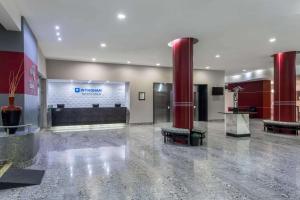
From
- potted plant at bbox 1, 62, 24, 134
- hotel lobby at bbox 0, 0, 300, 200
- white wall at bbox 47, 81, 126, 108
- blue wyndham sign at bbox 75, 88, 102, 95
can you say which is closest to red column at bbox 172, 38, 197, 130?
hotel lobby at bbox 0, 0, 300, 200

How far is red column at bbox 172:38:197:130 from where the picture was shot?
7.50 m

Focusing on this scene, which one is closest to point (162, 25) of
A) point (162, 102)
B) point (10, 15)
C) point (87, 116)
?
point (10, 15)

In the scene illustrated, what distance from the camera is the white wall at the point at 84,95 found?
13.5 m

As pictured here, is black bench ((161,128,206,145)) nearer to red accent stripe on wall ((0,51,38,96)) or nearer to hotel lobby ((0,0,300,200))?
hotel lobby ((0,0,300,200))

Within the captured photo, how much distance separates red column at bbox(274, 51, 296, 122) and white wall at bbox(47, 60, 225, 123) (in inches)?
221

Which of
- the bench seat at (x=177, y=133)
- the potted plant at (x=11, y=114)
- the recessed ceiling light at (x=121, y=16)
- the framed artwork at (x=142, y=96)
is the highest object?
the recessed ceiling light at (x=121, y=16)

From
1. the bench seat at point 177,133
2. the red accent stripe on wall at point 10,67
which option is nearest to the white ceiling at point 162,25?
the red accent stripe on wall at point 10,67

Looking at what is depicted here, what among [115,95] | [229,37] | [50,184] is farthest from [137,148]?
[115,95]

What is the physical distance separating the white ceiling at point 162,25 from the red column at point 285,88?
2.54 feet

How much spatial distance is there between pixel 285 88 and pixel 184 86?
18.1 ft

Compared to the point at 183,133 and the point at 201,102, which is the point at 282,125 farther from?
the point at 201,102

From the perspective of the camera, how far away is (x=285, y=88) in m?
9.89

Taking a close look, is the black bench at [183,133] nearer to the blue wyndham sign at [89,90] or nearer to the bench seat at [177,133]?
the bench seat at [177,133]

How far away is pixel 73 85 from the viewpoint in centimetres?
1391
